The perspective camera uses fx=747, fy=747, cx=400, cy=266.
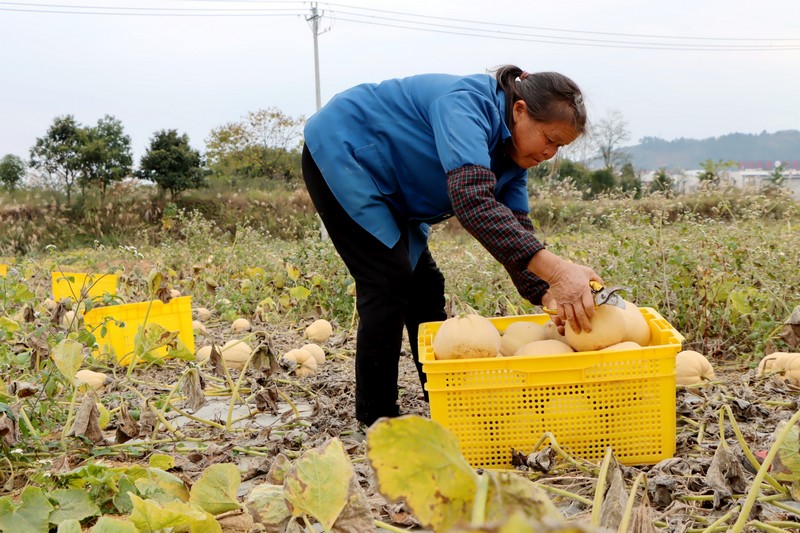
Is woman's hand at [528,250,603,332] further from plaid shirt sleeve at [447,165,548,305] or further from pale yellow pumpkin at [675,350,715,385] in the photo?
pale yellow pumpkin at [675,350,715,385]

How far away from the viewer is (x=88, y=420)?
217 centimetres

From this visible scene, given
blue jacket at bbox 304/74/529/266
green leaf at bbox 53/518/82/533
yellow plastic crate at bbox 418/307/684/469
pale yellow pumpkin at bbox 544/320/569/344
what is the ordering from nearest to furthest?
green leaf at bbox 53/518/82/533, yellow plastic crate at bbox 418/307/684/469, pale yellow pumpkin at bbox 544/320/569/344, blue jacket at bbox 304/74/529/266

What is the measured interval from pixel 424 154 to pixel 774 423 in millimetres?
1456

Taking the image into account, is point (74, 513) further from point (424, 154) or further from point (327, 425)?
point (424, 154)

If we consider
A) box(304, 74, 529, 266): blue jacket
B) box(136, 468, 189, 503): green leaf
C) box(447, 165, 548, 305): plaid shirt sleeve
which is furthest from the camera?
box(304, 74, 529, 266): blue jacket

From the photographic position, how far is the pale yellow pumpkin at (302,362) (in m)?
3.59

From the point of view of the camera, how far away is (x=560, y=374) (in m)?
2.13

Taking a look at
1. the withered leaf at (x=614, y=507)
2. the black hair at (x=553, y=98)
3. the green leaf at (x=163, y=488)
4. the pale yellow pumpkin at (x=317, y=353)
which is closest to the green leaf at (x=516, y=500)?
the withered leaf at (x=614, y=507)

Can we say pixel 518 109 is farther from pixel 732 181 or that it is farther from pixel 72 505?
pixel 732 181

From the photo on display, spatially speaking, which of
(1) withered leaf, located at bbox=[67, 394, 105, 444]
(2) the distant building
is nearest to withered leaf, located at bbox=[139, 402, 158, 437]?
(1) withered leaf, located at bbox=[67, 394, 105, 444]

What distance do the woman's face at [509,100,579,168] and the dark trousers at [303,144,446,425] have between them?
0.54 metres

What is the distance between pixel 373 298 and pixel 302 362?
1.12 metres

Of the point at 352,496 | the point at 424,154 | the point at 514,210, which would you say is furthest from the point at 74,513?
the point at 514,210

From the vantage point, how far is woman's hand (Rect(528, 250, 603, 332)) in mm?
2166
